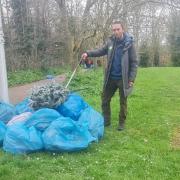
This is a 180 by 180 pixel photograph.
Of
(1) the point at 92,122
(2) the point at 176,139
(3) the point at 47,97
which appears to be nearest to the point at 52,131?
(1) the point at 92,122

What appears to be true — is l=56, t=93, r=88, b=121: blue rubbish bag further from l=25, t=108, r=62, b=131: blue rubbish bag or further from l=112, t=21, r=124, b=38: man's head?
l=112, t=21, r=124, b=38: man's head

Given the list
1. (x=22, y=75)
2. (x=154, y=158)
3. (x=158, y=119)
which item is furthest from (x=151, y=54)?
(x=154, y=158)

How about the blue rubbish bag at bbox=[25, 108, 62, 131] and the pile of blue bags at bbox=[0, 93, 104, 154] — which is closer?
the pile of blue bags at bbox=[0, 93, 104, 154]

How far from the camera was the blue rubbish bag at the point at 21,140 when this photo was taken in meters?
5.90

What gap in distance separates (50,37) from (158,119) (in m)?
20.6

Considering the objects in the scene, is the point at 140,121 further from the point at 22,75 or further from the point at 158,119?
the point at 22,75

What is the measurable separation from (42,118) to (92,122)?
0.84 metres

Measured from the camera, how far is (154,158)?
19.1ft

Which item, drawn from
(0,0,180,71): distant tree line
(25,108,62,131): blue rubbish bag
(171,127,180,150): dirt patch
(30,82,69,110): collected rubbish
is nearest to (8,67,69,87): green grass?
(0,0,180,71): distant tree line

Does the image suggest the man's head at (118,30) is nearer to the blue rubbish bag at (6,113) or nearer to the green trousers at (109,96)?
the green trousers at (109,96)

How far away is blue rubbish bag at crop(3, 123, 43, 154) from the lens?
19.4 ft

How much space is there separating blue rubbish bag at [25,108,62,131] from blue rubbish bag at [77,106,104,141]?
0.45 m

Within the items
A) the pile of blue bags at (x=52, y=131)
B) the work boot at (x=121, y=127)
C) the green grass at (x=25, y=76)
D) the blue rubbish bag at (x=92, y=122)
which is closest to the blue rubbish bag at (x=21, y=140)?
the pile of blue bags at (x=52, y=131)

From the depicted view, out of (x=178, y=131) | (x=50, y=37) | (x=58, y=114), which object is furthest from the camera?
(x=50, y=37)
